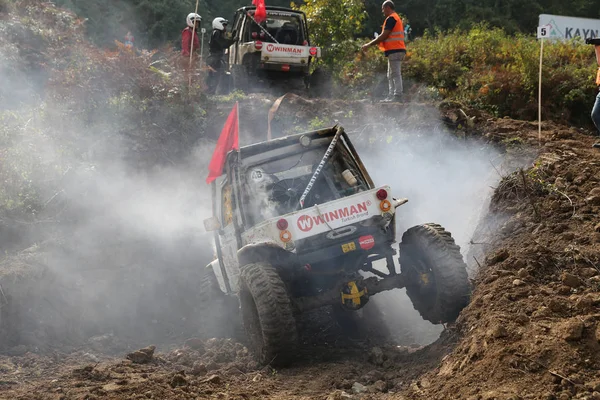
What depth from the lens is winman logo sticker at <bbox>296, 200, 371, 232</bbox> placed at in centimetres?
625

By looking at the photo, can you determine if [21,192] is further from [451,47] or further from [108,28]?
[108,28]

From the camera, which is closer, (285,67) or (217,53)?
(285,67)

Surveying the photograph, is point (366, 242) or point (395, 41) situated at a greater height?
point (395, 41)

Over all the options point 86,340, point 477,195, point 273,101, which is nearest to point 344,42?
point 273,101

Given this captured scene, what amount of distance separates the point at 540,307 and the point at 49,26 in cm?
1155

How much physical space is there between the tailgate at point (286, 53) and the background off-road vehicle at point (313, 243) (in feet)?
26.5

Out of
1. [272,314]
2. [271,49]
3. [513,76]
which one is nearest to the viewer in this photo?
[272,314]

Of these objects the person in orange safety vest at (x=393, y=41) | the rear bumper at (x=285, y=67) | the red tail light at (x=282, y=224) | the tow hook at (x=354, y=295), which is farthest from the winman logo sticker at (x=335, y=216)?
the rear bumper at (x=285, y=67)

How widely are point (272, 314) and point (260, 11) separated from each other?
10711 millimetres

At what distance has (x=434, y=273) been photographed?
6.20m

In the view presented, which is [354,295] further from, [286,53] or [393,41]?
[286,53]

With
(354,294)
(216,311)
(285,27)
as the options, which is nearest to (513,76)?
(285,27)

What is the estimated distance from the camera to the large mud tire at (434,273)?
6.06 metres

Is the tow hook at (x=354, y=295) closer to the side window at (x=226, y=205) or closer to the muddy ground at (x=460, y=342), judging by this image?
the muddy ground at (x=460, y=342)
